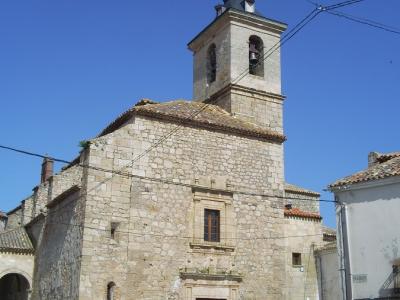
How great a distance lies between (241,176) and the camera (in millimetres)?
18281

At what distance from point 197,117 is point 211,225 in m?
3.55

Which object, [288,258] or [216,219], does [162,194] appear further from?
[288,258]

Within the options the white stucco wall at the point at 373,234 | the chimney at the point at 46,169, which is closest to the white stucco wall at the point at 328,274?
the white stucco wall at the point at 373,234

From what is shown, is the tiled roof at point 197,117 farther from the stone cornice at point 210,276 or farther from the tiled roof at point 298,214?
the stone cornice at point 210,276

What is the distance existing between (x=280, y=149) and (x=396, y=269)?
669 centimetres

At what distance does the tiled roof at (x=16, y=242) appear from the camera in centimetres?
2034

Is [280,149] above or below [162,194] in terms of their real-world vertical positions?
above

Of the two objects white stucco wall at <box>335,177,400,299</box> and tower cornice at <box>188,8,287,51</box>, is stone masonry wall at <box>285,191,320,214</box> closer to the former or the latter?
tower cornice at <box>188,8,287,51</box>

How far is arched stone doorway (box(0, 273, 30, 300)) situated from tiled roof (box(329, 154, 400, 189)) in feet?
39.5

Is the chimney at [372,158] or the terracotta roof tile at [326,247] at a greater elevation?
the chimney at [372,158]

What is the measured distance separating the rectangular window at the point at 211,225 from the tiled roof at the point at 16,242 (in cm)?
744

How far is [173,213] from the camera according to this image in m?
16.7

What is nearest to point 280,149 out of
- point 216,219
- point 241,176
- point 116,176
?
point 241,176

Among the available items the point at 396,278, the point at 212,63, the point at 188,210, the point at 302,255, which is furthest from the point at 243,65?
the point at 396,278
